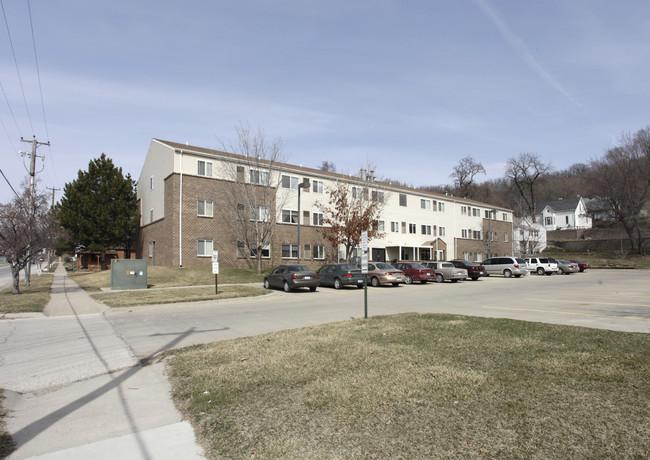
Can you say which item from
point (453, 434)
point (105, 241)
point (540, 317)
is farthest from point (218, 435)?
point (105, 241)

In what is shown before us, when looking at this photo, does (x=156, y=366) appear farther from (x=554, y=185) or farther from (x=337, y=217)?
(x=554, y=185)

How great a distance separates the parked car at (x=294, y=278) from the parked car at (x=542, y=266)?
2885 centimetres

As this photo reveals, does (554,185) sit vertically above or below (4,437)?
above

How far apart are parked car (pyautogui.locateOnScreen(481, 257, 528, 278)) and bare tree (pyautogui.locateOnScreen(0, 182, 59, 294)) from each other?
110 feet

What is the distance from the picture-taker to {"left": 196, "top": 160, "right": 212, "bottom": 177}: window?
112 ft

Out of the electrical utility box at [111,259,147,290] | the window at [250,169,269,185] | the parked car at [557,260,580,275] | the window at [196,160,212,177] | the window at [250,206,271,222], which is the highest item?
the window at [196,160,212,177]

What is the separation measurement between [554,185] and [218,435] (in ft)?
391

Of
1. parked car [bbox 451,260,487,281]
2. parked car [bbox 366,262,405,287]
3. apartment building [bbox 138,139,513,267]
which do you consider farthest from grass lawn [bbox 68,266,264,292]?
parked car [bbox 451,260,487,281]

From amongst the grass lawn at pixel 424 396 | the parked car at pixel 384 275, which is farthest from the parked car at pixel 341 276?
the grass lawn at pixel 424 396

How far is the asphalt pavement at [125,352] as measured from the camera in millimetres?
4316

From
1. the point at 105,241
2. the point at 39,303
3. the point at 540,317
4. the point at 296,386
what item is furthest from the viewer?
the point at 105,241

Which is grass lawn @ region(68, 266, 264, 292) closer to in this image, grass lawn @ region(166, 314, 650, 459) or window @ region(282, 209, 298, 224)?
window @ region(282, 209, 298, 224)

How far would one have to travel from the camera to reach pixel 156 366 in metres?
7.11

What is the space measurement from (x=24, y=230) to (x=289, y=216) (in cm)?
2274
